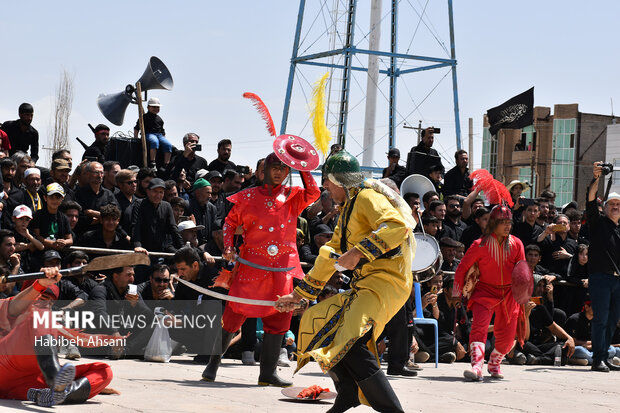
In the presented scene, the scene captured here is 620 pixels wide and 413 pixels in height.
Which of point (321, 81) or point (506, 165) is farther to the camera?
point (506, 165)

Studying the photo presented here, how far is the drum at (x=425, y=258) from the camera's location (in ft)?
30.8

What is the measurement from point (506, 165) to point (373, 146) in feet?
134

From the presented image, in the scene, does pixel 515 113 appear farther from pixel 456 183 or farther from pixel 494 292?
pixel 494 292

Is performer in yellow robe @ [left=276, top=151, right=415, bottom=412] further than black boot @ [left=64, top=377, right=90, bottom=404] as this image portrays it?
No

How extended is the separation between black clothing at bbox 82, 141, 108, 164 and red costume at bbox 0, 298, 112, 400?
6.16m

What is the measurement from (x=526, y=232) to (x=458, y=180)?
1.54 m

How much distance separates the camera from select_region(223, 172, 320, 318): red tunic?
317 inches

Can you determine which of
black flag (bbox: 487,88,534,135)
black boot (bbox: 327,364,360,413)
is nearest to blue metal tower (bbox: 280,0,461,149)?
black flag (bbox: 487,88,534,135)

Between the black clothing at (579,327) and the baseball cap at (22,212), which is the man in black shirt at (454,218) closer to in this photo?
the black clothing at (579,327)

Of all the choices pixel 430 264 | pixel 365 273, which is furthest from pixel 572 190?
pixel 365 273

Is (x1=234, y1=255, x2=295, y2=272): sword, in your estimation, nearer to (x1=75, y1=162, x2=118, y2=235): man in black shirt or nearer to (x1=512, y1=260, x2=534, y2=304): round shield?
(x1=512, y1=260, x2=534, y2=304): round shield

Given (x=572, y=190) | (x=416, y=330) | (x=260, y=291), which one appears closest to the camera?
(x=260, y=291)

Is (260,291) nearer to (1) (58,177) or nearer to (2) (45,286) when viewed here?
(2) (45,286)

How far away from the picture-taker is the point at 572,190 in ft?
180
